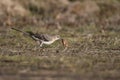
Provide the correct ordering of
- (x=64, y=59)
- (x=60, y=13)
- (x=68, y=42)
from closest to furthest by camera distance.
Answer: (x=64, y=59) < (x=68, y=42) < (x=60, y=13)

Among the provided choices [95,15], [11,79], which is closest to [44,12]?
[95,15]

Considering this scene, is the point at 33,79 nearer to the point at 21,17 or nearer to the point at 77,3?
the point at 21,17

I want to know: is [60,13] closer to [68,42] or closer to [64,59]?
[68,42]

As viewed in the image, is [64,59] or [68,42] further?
[68,42]

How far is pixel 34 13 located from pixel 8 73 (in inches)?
690

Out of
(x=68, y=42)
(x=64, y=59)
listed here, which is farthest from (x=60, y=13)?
(x=64, y=59)

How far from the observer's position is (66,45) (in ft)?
57.9

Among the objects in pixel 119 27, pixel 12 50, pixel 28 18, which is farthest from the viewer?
pixel 28 18

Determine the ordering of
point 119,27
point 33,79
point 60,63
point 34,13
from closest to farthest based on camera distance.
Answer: point 33,79, point 60,63, point 119,27, point 34,13

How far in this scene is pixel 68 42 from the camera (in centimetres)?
1894

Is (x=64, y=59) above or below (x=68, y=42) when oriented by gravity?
below

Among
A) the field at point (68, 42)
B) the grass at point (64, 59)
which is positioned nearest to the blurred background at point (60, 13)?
the field at point (68, 42)

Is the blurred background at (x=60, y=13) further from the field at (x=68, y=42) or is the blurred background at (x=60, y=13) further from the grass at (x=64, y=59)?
the grass at (x=64, y=59)

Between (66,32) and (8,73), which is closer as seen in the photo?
(8,73)
